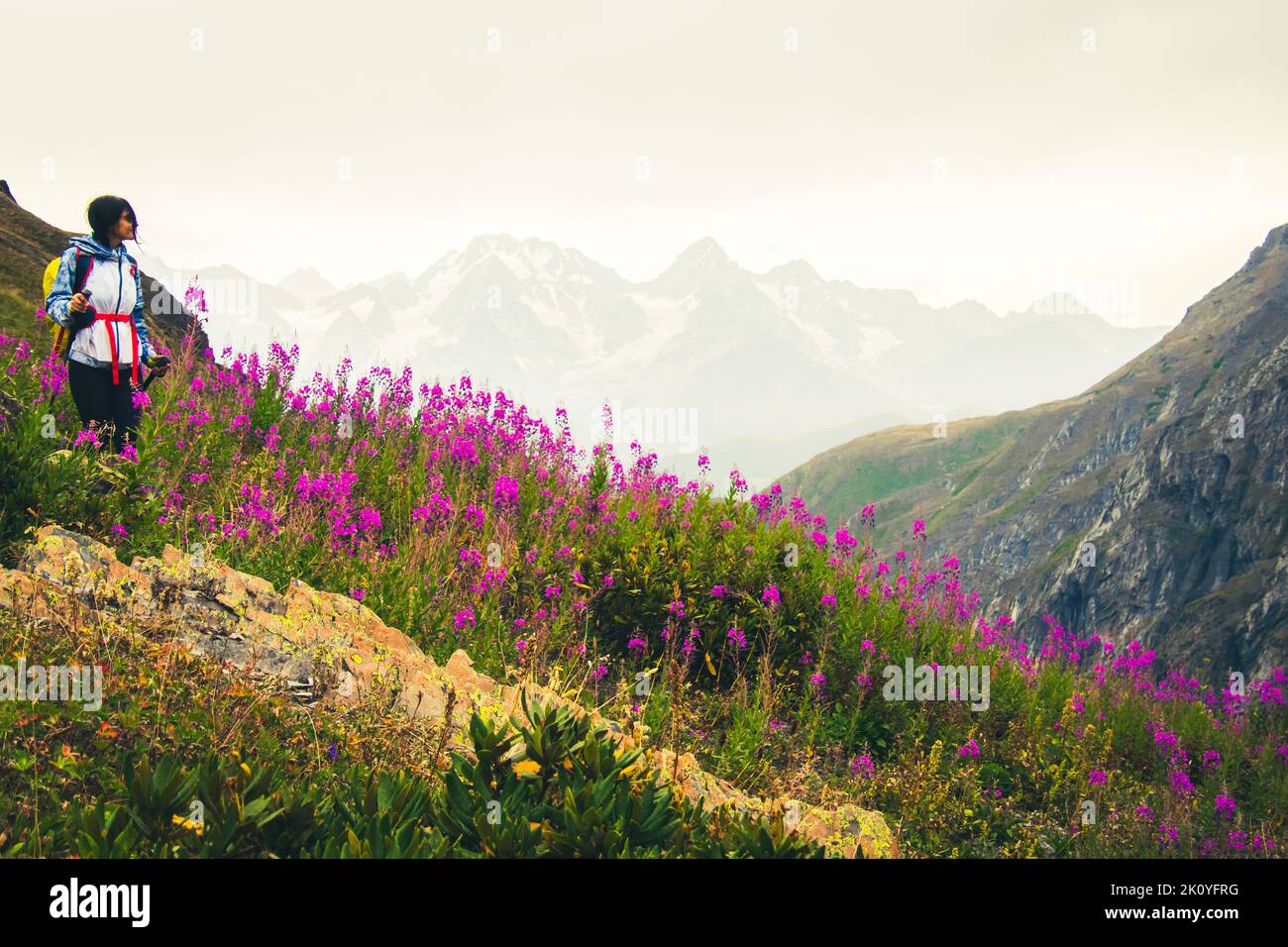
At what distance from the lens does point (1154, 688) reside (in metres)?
8.57

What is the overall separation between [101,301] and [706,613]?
19.5 ft

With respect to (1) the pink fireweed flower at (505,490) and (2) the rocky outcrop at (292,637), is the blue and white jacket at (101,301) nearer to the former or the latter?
(2) the rocky outcrop at (292,637)

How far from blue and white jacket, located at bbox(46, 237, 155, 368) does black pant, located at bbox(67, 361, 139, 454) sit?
9cm

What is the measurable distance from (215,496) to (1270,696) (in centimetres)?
1063

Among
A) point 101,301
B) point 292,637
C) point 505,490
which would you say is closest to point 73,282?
point 101,301

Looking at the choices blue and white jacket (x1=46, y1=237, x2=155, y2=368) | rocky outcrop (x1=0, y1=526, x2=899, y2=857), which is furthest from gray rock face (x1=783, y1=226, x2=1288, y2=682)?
blue and white jacket (x1=46, y1=237, x2=155, y2=368)

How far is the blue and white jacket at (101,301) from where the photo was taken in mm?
6598

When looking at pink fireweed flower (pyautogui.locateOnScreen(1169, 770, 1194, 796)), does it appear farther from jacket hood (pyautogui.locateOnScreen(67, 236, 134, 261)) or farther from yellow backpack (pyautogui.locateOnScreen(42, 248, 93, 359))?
jacket hood (pyautogui.locateOnScreen(67, 236, 134, 261))

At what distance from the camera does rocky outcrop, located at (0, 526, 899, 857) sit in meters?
4.34

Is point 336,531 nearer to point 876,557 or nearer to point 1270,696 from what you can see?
point 876,557

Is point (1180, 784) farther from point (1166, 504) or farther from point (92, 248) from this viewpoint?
point (1166, 504)

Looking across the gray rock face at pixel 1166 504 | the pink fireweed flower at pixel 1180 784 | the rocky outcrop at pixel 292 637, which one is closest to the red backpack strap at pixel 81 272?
the rocky outcrop at pixel 292 637

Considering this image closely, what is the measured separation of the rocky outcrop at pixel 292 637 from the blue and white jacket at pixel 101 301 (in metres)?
2.26
